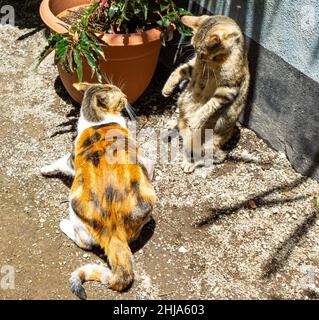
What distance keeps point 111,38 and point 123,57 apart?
21 centimetres

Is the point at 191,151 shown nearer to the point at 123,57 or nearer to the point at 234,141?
the point at 234,141

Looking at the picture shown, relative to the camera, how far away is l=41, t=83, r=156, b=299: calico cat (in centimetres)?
329

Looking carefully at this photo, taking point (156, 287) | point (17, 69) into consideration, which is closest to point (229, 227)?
point (156, 287)

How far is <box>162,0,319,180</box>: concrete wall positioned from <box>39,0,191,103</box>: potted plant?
59cm

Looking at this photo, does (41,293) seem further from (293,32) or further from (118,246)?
(293,32)

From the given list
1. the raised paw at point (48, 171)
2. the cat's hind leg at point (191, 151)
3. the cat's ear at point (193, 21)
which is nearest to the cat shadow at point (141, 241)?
the cat's hind leg at point (191, 151)

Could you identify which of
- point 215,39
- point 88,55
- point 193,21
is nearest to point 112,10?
point 88,55

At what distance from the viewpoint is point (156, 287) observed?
3541 millimetres

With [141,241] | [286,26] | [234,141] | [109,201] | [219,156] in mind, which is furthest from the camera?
[234,141]

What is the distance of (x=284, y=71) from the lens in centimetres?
415

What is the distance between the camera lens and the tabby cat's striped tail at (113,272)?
129 inches

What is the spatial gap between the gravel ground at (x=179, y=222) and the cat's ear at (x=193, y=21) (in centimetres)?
106

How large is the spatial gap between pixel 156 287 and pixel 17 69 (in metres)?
2.99

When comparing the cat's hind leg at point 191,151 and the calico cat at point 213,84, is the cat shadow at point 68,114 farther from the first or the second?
the cat's hind leg at point 191,151
